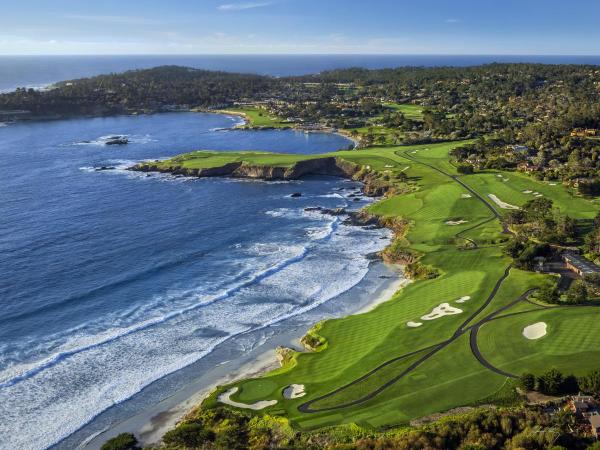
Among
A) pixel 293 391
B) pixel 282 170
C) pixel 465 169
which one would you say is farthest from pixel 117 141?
pixel 293 391

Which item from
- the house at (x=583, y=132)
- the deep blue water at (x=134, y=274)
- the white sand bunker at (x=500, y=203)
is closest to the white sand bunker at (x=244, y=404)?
the deep blue water at (x=134, y=274)

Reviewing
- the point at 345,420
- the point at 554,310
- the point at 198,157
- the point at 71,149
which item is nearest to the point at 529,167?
the point at 554,310

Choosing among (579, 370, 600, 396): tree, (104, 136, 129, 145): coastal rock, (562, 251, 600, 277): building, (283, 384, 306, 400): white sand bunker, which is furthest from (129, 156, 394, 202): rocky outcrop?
(579, 370, 600, 396): tree

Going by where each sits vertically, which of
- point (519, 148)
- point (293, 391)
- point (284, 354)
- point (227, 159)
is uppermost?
point (519, 148)

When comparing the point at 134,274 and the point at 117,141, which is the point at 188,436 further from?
the point at 117,141

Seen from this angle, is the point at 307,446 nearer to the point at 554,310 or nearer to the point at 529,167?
the point at 554,310

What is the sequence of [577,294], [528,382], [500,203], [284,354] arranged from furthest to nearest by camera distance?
[500,203] < [577,294] < [284,354] < [528,382]

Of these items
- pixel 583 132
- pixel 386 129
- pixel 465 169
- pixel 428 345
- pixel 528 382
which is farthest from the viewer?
pixel 386 129

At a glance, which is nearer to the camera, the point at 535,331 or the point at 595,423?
Answer: the point at 595,423
